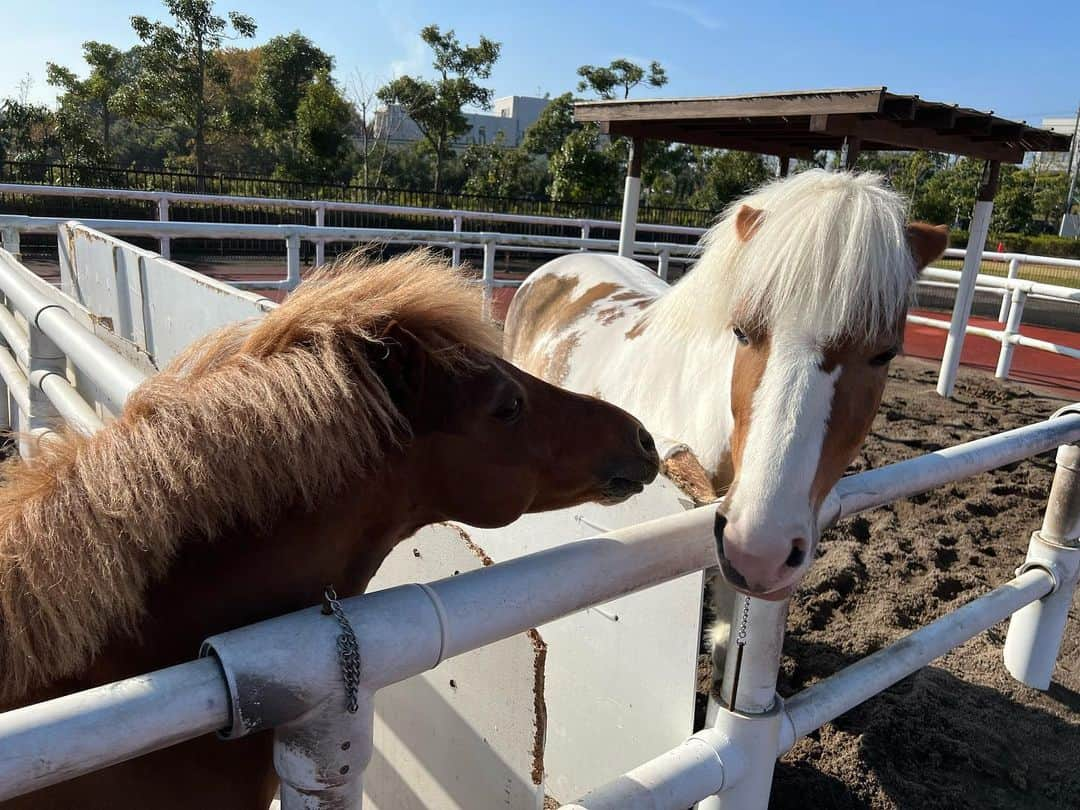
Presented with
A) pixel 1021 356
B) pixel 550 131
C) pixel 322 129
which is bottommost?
pixel 1021 356

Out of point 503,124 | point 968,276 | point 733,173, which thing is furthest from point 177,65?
point 503,124

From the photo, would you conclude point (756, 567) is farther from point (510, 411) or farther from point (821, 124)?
point (821, 124)

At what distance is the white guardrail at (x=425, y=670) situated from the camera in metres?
0.62

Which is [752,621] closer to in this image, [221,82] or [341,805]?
[341,805]

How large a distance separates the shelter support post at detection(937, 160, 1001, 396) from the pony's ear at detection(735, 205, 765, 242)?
18.0 ft

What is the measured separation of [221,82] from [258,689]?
28388 mm

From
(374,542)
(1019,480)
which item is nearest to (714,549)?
(374,542)

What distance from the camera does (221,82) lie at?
969 inches

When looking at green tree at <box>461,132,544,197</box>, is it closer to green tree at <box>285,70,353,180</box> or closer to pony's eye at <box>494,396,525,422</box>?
green tree at <box>285,70,353,180</box>

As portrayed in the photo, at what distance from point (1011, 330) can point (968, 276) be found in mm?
1228

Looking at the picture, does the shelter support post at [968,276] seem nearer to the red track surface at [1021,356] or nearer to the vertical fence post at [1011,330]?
the red track surface at [1021,356]

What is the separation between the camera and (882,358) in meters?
1.67

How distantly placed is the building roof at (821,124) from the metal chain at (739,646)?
3.70m

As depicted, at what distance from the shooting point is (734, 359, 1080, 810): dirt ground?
7.61 ft
